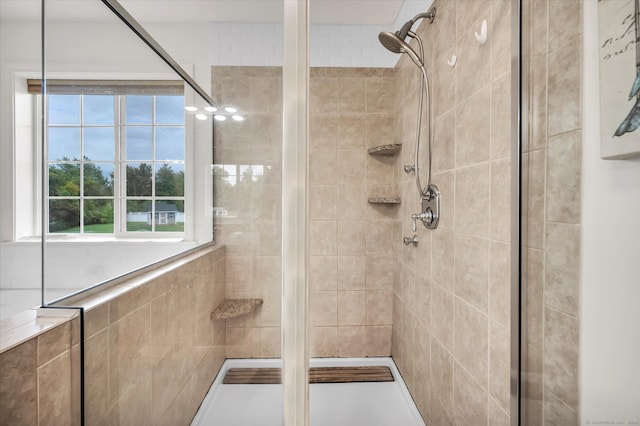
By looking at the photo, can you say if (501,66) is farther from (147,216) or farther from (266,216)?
(147,216)

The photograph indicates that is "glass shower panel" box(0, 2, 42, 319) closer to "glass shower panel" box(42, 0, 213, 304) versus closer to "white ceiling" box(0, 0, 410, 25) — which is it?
"white ceiling" box(0, 0, 410, 25)

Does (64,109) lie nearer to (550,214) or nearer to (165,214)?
(165,214)

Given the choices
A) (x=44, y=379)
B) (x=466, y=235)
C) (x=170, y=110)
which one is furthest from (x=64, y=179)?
(x=466, y=235)

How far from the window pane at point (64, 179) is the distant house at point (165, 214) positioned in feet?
0.63

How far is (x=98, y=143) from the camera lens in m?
0.76

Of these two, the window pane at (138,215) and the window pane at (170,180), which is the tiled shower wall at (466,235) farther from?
the window pane at (138,215)

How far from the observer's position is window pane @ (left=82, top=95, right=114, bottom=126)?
2.42ft

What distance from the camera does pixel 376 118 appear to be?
5.34ft

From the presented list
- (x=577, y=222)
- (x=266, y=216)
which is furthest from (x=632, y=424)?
(x=266, y=216)

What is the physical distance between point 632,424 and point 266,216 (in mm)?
873

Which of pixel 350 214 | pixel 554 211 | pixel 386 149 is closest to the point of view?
pixel 554 211

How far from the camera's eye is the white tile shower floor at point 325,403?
0.70 metres

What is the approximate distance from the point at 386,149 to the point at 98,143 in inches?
52.7

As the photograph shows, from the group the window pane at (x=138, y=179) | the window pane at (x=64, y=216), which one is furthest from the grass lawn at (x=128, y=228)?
the window pane at (x=138, y=179)
